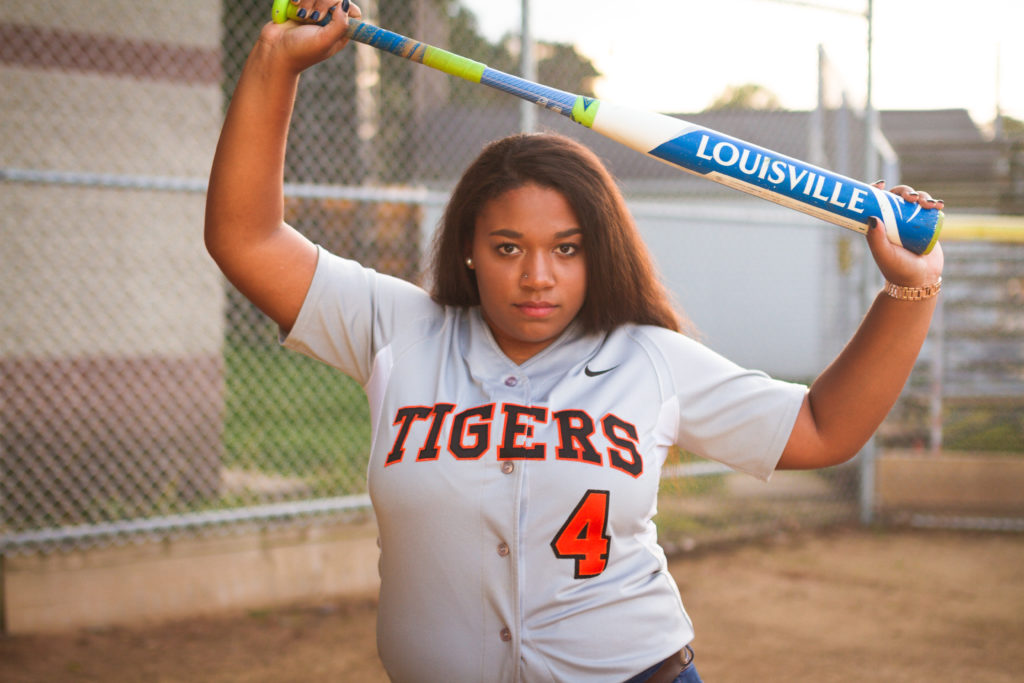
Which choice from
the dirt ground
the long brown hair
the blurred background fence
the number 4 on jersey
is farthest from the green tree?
the number 4 on jersey

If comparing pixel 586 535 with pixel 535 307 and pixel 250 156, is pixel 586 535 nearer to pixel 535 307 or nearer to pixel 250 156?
pixel 535 307

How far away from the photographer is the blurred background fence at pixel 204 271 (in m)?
4.63

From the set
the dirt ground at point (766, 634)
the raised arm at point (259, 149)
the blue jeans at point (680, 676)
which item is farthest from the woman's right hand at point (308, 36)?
the dirt ground at point (766, 634)

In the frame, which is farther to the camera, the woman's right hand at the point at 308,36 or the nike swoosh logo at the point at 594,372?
the nike swoosh logo at the point at 594,372

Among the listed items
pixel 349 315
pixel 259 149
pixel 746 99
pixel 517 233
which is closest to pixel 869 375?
pixel 517 233

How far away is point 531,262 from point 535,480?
1.43 feet

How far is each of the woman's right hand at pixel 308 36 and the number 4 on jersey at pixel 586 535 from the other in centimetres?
99

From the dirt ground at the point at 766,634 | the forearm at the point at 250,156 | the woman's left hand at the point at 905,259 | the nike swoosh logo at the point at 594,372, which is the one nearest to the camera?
the woman's left hand at the point at 905,259

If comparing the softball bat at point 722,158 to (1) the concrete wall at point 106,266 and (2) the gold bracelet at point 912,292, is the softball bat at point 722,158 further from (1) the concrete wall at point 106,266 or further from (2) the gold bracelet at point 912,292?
(1) the concrete wall at point 106,266

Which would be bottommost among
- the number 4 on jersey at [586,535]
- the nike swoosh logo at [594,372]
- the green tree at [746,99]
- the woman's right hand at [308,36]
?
the number 4 on jersey at [586,535]

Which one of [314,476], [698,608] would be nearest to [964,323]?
[698,608]

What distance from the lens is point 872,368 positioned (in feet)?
5.55

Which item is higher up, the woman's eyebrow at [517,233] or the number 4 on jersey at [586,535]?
the woman's eyebrow at [517,233]

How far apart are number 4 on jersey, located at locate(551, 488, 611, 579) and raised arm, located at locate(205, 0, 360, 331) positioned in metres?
0.78
